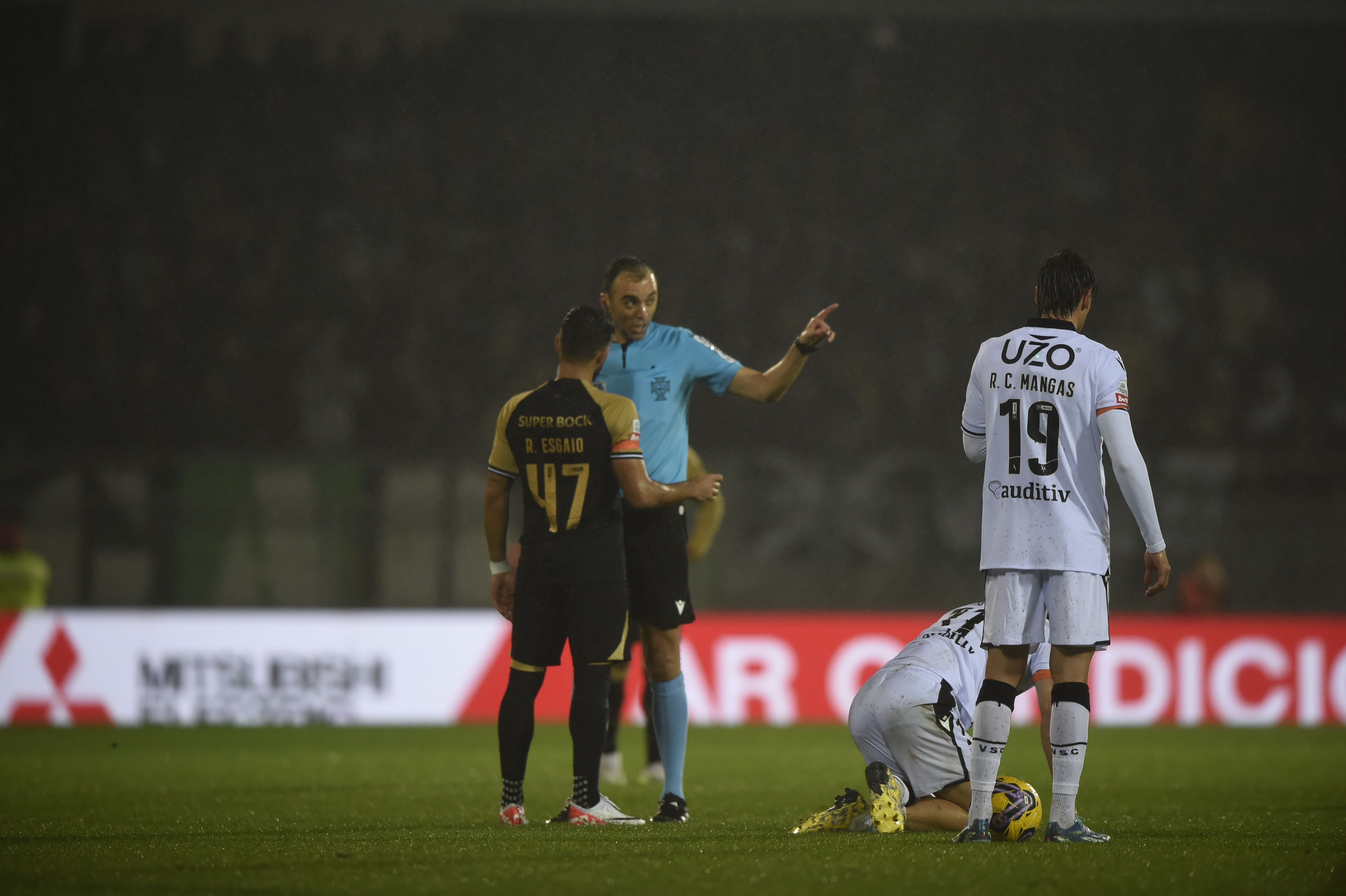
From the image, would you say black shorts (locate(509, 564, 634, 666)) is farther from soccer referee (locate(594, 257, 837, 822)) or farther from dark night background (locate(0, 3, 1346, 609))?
dark night background (locate(0, 3, 1346, 609))

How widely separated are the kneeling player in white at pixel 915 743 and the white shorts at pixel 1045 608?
1.50ft

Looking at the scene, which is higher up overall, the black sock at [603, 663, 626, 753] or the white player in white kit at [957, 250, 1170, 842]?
the white player in white kit at [957, 250, 1170, 842]

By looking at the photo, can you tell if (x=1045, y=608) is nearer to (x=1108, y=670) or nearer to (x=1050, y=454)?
(x=1050, y=454)

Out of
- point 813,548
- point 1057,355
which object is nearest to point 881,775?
point 1057,355

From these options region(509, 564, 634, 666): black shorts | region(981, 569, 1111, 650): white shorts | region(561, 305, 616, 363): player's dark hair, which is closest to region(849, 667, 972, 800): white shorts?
region(981, 569, 1111, 650): white shorts

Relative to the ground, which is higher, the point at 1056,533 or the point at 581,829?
the point at 1056,533

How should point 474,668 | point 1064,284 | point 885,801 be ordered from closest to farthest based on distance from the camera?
point 1064,284
point 885,801
point 474,668

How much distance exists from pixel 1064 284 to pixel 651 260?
44.2 feet

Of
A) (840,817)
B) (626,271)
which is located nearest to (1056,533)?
(840,817)

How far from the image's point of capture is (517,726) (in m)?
5.59

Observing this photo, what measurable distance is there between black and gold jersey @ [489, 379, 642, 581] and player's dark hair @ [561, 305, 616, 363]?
0.35 feet

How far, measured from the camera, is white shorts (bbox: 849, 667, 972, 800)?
527cm

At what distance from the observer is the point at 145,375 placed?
1653cm

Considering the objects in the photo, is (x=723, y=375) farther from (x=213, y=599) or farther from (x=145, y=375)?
(x=145, y=375)
